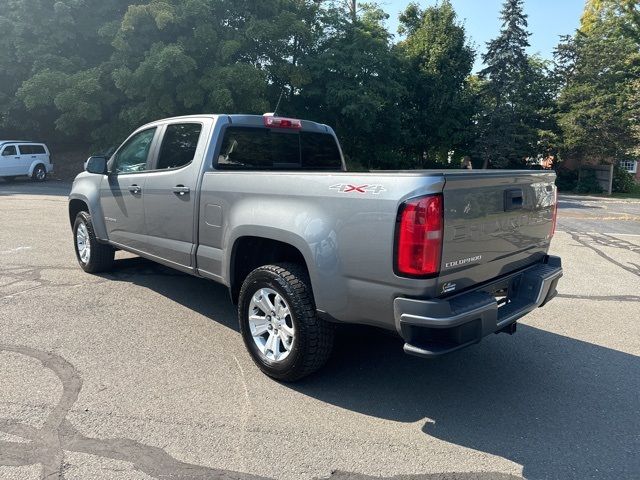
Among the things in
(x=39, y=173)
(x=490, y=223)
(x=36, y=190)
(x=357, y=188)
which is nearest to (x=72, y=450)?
(x=357, y=188)

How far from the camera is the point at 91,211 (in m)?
5.91

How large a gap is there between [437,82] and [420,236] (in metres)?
27.3

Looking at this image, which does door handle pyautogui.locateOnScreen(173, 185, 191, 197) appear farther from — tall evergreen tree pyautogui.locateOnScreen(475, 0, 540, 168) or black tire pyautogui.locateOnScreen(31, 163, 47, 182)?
tall evergreen tree pyautogui.locateOnScreen(475, 0, 540, 168)

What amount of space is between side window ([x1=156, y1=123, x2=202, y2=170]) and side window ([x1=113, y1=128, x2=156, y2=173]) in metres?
0.32

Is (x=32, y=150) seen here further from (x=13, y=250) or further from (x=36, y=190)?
(x=13, y=250)

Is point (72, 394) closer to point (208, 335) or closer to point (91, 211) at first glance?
point (208, 335)

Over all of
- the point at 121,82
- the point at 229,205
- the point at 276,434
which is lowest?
the point at 276,434

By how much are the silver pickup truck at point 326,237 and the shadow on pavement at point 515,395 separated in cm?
45

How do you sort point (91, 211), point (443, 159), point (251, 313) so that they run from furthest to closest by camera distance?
point (443, 159), point (91, 211), point (251, 313)

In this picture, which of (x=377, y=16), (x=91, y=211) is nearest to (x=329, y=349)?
(x=91, y=211)

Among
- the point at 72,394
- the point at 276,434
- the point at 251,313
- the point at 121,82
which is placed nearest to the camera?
A: the point at 276,434

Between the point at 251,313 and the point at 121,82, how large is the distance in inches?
769

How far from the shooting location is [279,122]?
475 cm

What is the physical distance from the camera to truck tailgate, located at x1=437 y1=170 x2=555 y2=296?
2.94 m
